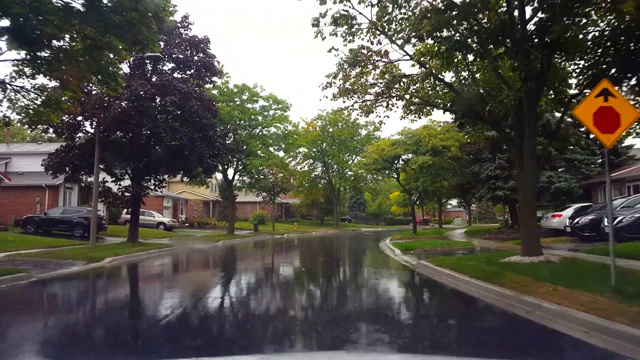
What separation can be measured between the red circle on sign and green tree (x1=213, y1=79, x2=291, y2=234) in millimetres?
28352

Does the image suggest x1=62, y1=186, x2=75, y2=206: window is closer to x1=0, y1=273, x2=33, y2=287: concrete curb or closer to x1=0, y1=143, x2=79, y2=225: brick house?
x1=0, y1=143, x2=79, y2=225: brick house

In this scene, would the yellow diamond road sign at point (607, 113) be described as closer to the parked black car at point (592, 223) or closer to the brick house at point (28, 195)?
the parked black car at point (592, 223)

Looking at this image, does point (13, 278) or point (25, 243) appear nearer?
point (13, 278)

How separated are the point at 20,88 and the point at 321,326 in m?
11.6

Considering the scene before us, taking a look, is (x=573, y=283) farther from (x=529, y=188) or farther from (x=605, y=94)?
(x=529, y=188)

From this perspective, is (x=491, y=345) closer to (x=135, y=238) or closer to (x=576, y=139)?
(x=576, y=139)

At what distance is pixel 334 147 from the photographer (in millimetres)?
59750

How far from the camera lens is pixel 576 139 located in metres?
15.5

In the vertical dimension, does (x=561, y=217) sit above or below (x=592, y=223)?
above

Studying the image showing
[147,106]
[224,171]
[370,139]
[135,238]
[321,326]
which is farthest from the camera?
[370,139]

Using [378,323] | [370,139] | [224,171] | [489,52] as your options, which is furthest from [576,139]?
[370,139]

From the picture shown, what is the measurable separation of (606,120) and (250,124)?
30.5m

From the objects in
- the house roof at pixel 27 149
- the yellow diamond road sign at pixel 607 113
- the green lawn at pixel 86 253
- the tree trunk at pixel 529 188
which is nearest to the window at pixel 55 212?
the green lawn at pixel 86 253

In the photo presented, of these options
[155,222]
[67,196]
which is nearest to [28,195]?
[67,196]
